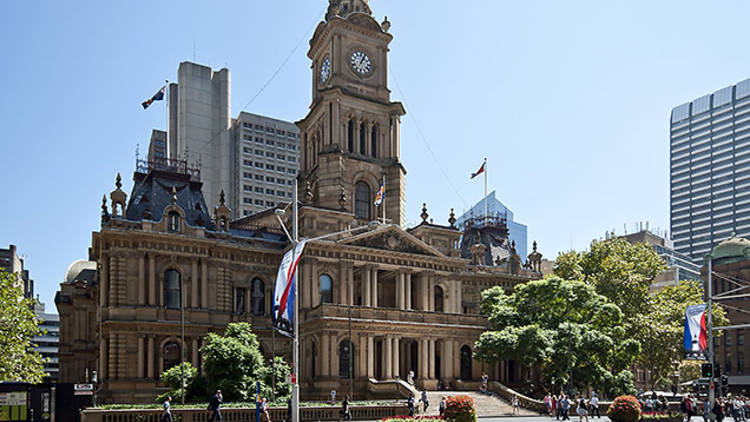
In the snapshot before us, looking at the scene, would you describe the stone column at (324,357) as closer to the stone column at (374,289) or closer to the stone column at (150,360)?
the stone column at (374,289)

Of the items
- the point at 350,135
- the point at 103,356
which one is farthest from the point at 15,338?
the point at 350,135

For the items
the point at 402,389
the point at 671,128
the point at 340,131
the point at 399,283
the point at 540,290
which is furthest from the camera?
the point at 671,128

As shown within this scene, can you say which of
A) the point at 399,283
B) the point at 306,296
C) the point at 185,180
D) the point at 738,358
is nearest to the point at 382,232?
the point at 399,283

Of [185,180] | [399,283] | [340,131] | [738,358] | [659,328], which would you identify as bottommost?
[738,358]

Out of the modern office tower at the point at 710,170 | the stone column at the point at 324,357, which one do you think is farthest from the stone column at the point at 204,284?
the modern office tower at the point at 710,170

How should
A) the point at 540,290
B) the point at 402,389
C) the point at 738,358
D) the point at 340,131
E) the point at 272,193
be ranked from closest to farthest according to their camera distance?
the point at 402,389 < the point at 540,290 < the point at 340,131 < the point at 738,358 < the point at 272,193

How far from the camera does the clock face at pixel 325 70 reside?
7282 centimetres

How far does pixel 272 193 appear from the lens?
13138 cm

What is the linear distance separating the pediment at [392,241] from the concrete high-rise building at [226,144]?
6156cm

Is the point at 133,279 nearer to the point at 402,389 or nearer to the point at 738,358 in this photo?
the point at 402,389

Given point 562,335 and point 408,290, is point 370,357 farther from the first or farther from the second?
point 562,335

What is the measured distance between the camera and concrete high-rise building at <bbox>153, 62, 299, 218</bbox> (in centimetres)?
11919

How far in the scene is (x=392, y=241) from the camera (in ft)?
204

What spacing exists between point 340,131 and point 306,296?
730 inches
